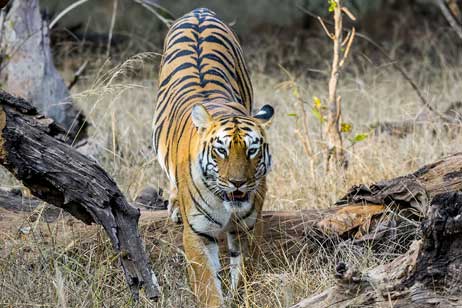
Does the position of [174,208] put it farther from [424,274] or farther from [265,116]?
[424,274]

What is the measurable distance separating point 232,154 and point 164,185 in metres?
2.27

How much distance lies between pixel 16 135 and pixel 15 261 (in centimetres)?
88

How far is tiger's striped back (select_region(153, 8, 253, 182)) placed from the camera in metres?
4.79

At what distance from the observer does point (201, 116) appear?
424cm

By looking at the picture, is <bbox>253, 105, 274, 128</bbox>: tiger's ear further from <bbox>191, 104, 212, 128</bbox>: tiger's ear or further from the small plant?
the small plant

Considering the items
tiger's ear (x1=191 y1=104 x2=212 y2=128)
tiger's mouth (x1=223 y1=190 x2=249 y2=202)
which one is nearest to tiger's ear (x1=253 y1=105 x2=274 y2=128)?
tiger's ear (x1=191 y1=104 x2=212 y2=128)

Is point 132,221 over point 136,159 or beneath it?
over

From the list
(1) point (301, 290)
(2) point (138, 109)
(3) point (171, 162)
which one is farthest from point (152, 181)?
(1) point (301, 290)

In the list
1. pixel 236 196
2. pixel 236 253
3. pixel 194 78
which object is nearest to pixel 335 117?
pixel 194 78

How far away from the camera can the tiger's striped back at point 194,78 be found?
15.7ft

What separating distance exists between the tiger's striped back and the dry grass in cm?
19

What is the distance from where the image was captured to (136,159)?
654cm

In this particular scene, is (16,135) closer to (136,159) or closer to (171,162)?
(171,162)

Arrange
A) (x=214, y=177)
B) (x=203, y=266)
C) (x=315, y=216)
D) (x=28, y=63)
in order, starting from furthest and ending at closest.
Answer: (x=28, y=63) → (x=315, y=216) → (x=203, y=266) → (x=214, y=177)
